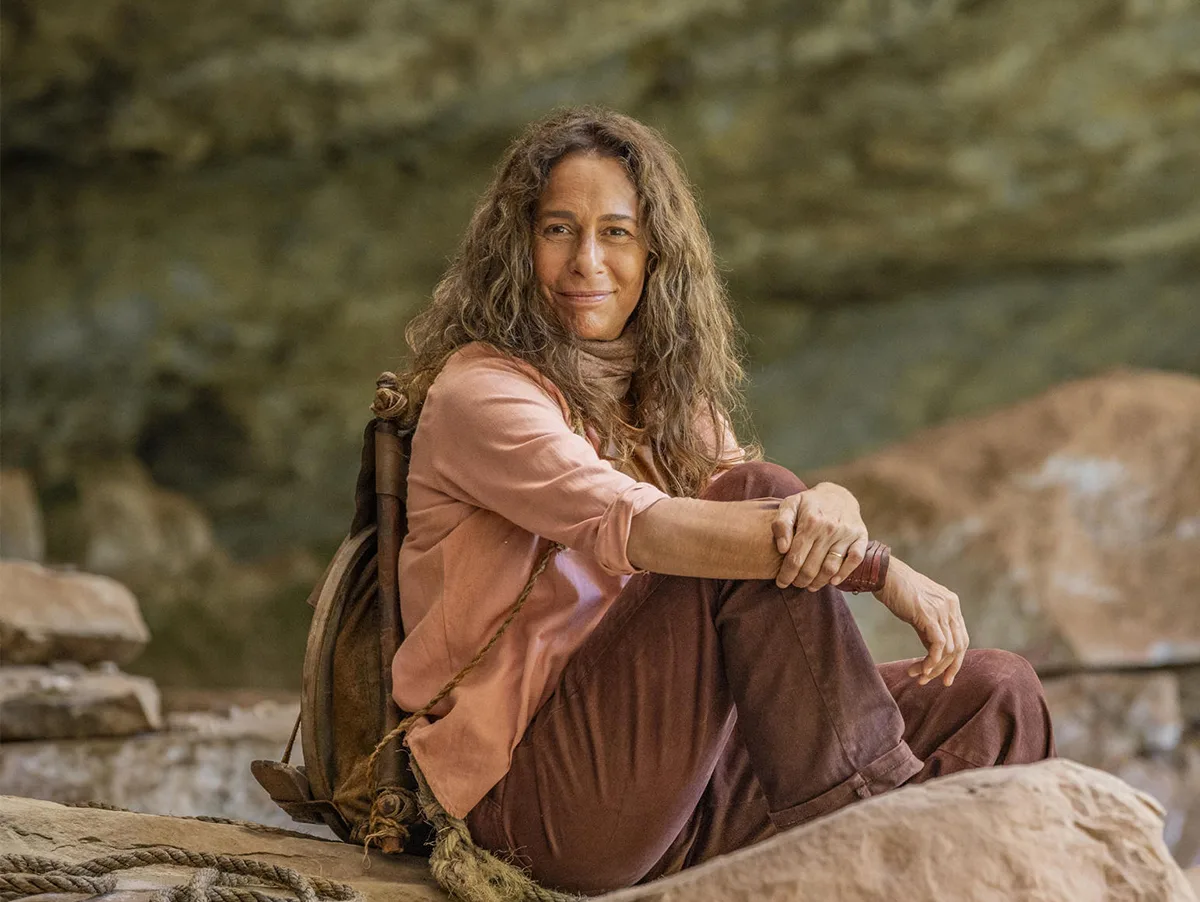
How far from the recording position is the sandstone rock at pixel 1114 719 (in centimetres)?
351

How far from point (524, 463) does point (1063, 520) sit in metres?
2.59

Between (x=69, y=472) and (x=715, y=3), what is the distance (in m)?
2.82

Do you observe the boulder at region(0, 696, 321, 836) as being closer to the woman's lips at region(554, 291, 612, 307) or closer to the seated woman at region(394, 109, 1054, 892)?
the seated woman at region(394, 109, 1054, 892)

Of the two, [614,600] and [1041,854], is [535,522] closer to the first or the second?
[614,600]

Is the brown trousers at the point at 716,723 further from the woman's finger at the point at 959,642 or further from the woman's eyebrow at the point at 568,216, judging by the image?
the woman's eyebrow at the point at 568,216

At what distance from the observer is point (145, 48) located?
12.2ft

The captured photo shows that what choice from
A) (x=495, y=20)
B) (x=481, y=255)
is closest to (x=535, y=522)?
A: (x=481, y=255)

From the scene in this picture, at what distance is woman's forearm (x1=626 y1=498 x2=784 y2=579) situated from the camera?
1.53m

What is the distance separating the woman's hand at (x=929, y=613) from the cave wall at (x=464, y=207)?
2651mm

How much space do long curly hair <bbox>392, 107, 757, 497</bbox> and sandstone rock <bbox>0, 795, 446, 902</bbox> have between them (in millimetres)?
543

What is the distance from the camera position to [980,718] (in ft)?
5.58

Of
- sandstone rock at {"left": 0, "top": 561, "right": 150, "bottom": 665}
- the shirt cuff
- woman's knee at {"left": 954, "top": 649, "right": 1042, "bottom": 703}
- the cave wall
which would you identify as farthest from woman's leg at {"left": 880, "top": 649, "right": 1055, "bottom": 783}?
the cave wall

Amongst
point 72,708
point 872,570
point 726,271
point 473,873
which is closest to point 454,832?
point 473,873

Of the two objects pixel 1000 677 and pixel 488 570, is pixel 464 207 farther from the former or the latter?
pixel 1000 677
